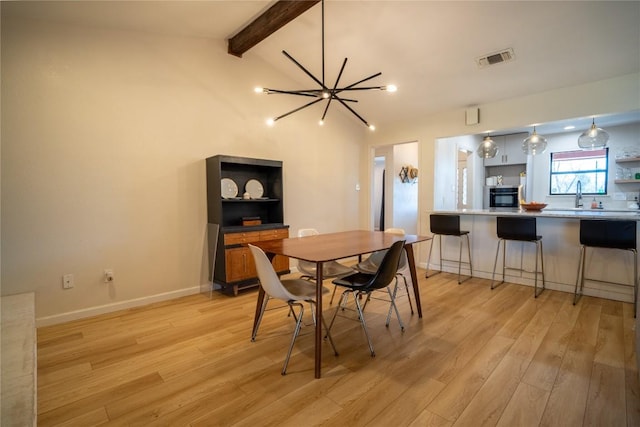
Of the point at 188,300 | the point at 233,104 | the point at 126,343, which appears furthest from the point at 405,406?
the point at 233,104

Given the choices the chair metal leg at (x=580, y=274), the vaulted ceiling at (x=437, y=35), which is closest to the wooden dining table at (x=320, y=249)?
the chair metal leg at (x=580, y=274)

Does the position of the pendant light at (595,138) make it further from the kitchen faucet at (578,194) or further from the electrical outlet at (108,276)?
the electrical outlet at (108,276)

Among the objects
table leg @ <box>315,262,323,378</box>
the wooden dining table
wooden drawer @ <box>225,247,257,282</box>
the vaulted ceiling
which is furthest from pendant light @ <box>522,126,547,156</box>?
wooden drawer @ <box>225,247,257,282</box>

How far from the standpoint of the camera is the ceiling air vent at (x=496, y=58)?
10.5 feet

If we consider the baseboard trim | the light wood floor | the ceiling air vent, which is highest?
the ceiling air vent

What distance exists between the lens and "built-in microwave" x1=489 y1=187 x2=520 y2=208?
240 inches

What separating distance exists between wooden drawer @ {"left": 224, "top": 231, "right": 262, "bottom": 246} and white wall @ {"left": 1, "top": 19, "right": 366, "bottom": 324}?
0.41m

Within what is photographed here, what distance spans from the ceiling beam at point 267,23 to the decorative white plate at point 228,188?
1605mm

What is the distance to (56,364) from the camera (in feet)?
7.07

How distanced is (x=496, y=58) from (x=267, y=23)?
2.47 m

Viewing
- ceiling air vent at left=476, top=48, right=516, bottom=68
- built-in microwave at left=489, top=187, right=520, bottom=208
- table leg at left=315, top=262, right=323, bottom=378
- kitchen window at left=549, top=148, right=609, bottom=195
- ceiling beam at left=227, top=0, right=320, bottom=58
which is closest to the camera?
table leg at left=315, top=262, right=323, bottom=378

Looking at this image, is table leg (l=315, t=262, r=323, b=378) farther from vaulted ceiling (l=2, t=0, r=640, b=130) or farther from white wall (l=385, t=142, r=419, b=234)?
white wall (l=385, t=142, r=419, b=234)

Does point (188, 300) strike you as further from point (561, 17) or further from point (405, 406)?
point (561, 17)

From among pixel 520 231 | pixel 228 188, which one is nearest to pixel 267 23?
pixel 228 188
